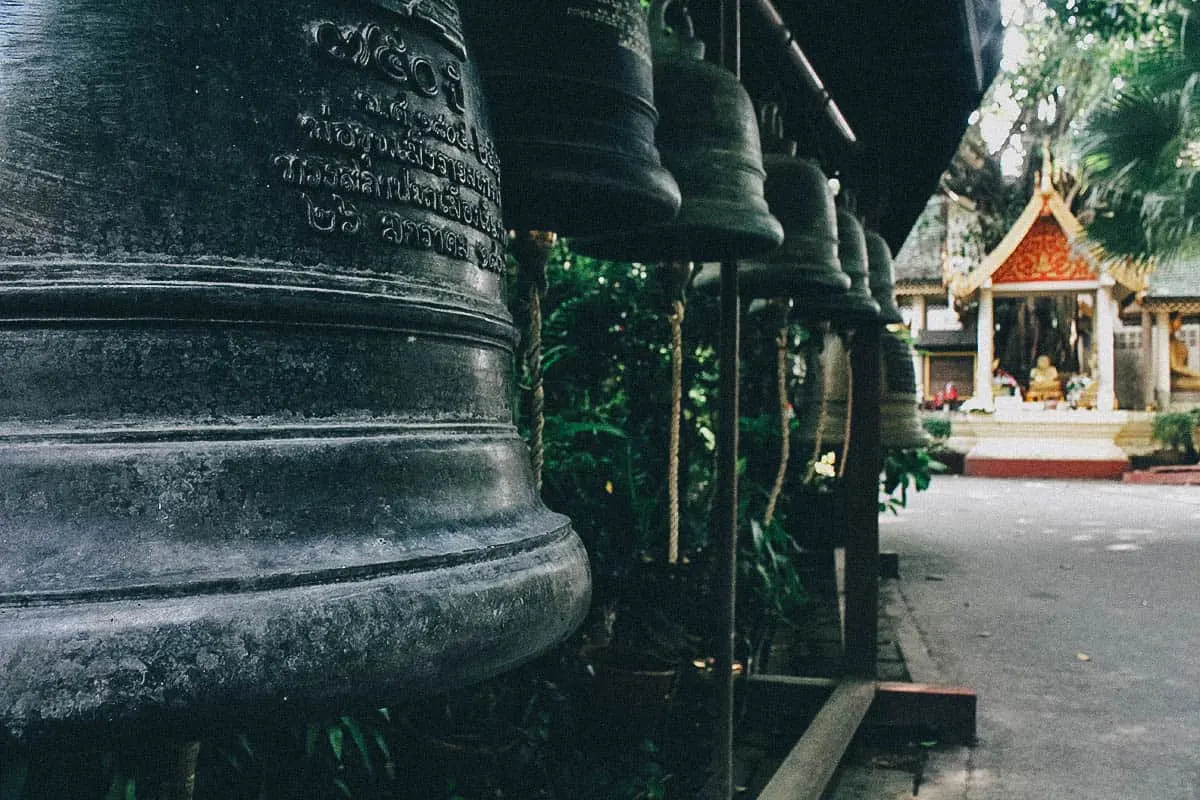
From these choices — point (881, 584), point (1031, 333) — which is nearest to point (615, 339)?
point (881, 584)

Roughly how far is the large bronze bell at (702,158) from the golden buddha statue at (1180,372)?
21887 mm

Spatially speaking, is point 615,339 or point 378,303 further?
point 615,339

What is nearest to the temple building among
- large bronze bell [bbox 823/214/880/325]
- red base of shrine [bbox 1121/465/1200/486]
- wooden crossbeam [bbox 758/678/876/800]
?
red base of shrine [bbox 1121/465/1200/486]

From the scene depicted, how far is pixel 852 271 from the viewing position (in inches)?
120

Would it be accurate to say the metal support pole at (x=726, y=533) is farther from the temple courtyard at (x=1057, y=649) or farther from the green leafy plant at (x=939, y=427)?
the green leafy plant at (x=939, y=427)

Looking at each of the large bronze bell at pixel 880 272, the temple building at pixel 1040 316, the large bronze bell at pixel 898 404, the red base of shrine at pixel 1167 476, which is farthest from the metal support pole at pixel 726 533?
the red base of shrine at pixel 1167 476

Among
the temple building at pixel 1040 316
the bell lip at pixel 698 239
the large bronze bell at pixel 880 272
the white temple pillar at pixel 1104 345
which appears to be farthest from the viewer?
the white temple pillar at pixel 1104 345

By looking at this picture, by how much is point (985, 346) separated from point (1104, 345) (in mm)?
1998

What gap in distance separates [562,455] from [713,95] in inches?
73.7

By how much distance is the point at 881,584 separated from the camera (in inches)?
249

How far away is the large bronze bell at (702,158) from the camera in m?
1.66

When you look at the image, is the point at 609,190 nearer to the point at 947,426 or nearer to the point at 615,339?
the point at 615,339

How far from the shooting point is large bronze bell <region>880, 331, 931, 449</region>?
17.5ft

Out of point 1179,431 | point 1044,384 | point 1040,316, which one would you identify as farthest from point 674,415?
point 1040,316
